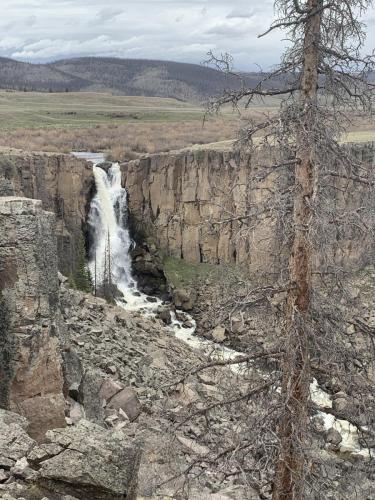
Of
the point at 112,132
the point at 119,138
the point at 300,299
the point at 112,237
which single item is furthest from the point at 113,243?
the point at 300,299

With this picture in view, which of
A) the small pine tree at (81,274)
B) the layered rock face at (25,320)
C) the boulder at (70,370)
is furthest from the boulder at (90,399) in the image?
the small pine tree at (81,274)

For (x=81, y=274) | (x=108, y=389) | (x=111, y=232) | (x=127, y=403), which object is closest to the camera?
(x=127, y=403)

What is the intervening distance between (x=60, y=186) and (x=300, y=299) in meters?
35.4

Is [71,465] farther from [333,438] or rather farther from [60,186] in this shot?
[60,186]

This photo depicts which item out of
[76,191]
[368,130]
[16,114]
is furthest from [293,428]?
[16,114]

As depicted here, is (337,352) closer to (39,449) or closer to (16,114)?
(39,449)

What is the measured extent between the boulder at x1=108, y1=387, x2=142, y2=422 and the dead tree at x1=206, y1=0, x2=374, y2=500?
960cm

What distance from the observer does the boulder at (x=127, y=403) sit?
17328 mm

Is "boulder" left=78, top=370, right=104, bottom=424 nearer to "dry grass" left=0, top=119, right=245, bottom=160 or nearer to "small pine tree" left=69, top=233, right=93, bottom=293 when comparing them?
"small pine tree" left=69, top=233, right=93, bottom=293

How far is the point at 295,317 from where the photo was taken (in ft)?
25.6

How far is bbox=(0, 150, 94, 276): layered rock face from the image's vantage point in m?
39.2

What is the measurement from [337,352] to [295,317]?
35.6 inches

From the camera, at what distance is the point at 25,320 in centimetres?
1227

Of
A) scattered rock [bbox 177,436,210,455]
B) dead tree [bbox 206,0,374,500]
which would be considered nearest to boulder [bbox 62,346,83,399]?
scattered rock [bbox 177,436,210,455]
